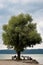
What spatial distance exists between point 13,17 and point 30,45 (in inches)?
301

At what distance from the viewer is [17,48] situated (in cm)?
7506

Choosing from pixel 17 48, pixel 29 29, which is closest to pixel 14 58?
pixel 17 48

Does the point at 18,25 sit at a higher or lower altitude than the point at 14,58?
higher

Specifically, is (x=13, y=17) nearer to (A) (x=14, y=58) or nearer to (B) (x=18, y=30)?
(B) (x=18, y=30)

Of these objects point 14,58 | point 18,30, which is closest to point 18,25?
point 18,30

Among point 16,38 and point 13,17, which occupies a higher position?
point 13,17

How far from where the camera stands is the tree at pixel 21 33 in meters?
73.6

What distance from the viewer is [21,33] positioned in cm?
7350

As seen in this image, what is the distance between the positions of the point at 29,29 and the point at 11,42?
518 centimetres

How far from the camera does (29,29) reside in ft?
246

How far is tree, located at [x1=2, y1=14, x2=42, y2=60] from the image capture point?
73562mm

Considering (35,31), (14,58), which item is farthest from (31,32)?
(14,58)

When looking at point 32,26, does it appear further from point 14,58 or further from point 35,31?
point 14,58

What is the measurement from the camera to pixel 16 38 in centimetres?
7425
